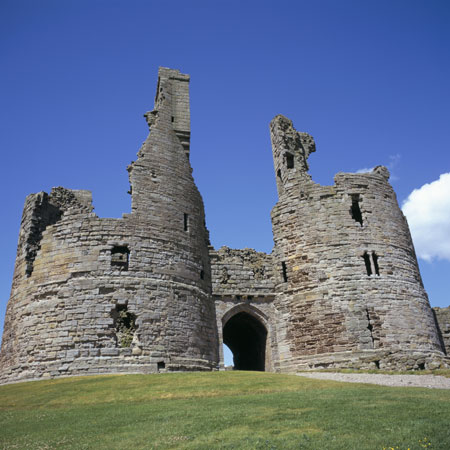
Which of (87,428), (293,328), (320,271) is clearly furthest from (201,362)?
(87,428)

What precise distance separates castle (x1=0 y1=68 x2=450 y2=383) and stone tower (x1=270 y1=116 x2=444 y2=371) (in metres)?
0.06

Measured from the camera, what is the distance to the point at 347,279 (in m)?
21.3

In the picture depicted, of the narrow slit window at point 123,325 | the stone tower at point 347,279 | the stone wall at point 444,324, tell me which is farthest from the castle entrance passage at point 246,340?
the stone wall at point 444,324

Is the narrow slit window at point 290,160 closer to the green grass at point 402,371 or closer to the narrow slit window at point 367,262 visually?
the narrow slit window at point 367,262

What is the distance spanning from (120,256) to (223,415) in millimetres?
10834

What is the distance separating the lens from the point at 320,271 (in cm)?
2172

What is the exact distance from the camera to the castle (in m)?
18.3

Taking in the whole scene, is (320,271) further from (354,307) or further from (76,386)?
(76,386)

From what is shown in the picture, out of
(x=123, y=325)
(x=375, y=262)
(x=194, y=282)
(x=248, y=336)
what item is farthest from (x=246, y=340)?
(x=123, y=325)

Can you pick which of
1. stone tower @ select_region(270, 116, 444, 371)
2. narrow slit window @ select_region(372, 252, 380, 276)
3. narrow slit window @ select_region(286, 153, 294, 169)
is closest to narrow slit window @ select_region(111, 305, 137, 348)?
stone tower @ select_region(270, 116, 444, 371)

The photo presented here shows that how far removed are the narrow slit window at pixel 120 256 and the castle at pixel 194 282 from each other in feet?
0.13

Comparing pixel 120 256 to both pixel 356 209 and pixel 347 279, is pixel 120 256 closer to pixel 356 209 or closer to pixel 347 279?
pixel 347 279

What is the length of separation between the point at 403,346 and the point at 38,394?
46.2 feet

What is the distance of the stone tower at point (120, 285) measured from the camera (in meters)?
17.9
